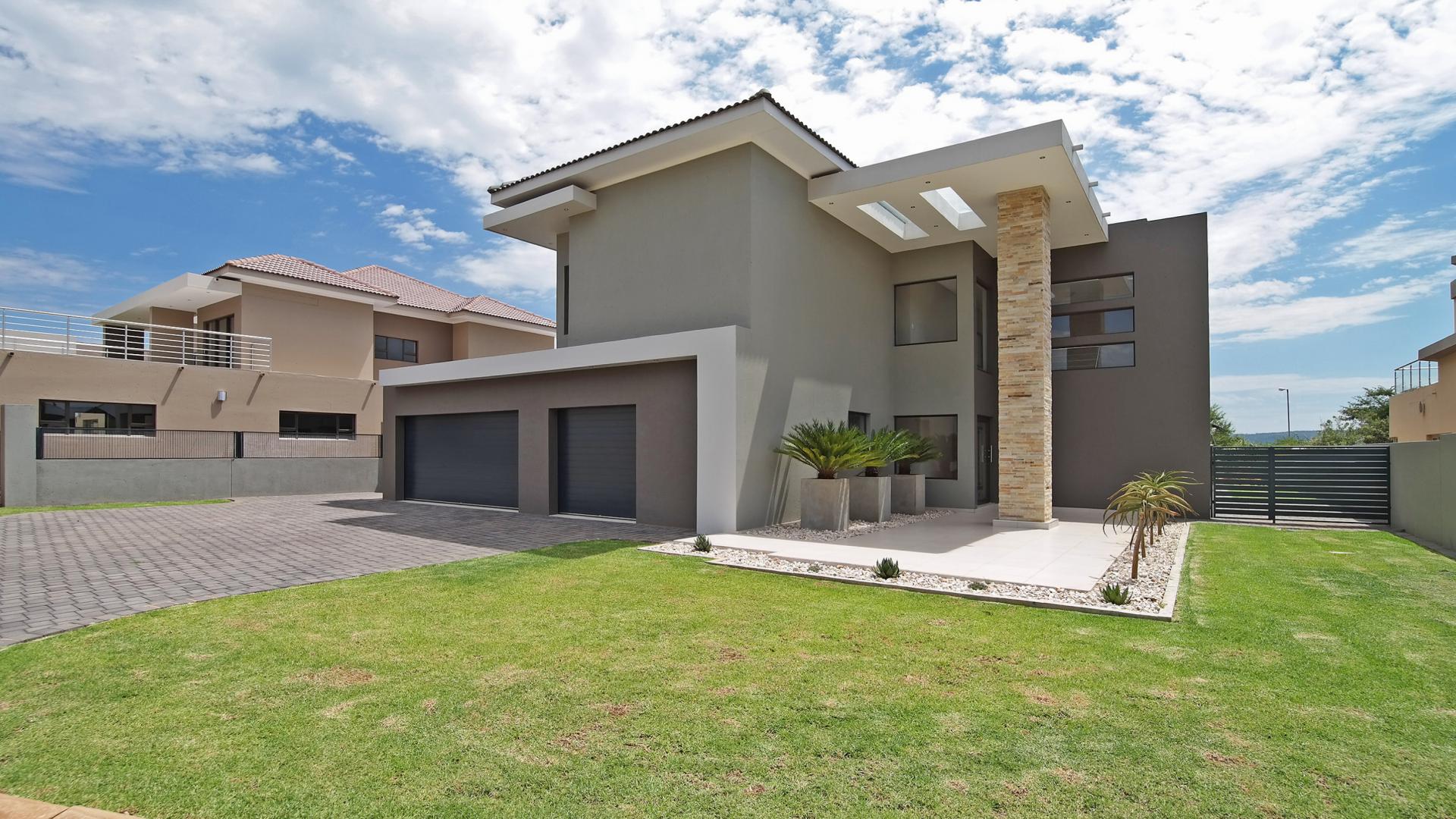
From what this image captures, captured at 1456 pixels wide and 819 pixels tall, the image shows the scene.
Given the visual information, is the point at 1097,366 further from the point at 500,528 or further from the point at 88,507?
the point at 88,507

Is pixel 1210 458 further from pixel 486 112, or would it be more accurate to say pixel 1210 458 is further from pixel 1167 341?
pixel 486 112

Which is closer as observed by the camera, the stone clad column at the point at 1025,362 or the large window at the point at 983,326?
the stone clad column at the point at 1025,362

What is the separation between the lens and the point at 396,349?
27359 millimetres

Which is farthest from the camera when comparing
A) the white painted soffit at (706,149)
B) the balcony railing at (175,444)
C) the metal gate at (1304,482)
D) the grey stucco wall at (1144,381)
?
the balcony railing at (175,444)

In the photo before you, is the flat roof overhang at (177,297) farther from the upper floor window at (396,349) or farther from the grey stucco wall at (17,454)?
the grey stucco wall at (17,454)

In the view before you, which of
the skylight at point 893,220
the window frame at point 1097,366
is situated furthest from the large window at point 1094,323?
the skylight at point 893,220

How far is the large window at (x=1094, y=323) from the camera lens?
611 inches

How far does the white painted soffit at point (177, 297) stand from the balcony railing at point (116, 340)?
1026mm

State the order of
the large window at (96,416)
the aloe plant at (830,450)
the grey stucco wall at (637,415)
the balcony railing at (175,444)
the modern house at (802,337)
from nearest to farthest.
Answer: the aloe plant at (830,450), the modern house at (802,337), the grey stucco wall at (637,415), the balcony railing at (175,444), the large window at (96,416)

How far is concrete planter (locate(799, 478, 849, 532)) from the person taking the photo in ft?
39.0

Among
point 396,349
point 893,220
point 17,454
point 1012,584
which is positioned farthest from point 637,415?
point 396,349

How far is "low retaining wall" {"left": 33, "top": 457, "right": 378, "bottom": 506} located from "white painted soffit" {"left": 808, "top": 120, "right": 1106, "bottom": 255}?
706 inches

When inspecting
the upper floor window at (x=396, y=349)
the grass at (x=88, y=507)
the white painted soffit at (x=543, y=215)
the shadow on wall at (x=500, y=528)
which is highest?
the white painted soffit at (x=543, y=215)

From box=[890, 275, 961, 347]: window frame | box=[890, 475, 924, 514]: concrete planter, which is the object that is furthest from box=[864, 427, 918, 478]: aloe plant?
box=[890, 275, 961, 347]: window frame
